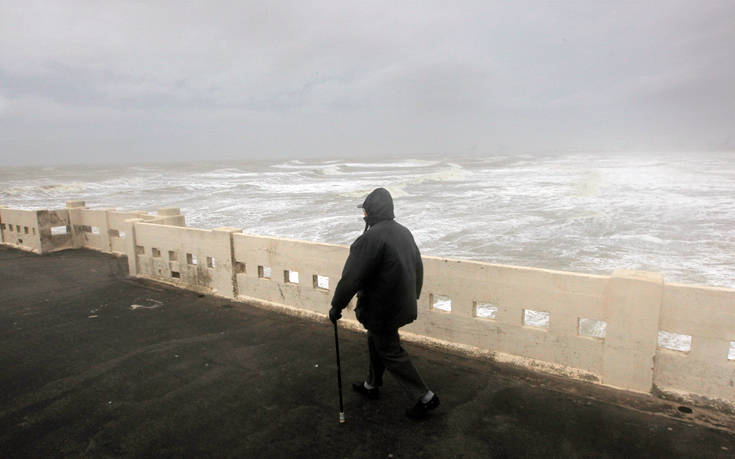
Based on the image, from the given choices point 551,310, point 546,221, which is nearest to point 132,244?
point 551,310

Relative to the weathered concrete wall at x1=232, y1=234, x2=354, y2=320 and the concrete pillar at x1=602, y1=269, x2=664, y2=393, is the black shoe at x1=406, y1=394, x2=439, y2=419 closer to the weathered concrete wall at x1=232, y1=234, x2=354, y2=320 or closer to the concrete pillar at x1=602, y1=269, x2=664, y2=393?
the concrete pillar at x1=602, y1=269, x2=664, y2=393

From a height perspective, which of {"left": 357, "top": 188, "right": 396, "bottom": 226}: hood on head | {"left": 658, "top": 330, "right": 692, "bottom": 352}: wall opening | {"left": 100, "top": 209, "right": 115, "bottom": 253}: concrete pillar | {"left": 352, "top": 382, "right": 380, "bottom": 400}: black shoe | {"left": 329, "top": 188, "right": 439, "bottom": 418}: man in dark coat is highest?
{"left": 357, "top": 188, "right": 396, "bottom": 226}: hood on head

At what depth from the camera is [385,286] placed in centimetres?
350

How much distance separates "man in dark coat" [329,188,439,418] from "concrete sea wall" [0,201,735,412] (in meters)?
1.31

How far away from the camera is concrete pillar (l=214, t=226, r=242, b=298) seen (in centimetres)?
669

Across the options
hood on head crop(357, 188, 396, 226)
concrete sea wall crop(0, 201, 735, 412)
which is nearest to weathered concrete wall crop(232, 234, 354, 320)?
concrete sea wall crop(0, 201, 735, 412)

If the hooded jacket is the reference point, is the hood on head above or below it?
above

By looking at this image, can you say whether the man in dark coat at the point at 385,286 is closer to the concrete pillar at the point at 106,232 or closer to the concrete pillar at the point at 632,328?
the concrete pillar at the point at 632,328

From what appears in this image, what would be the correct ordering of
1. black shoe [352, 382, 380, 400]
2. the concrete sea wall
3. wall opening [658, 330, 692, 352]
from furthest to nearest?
1. wall opening [658, 330, 692, 352]
2. black shoe [352, 382, 380, 400]
3. the concrete sea wall

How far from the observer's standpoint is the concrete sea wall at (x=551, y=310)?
12.4ft

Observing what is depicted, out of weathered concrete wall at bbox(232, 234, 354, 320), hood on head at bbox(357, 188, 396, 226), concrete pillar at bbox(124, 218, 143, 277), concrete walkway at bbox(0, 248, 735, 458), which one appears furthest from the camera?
concrete pillar at bbox(124, 218, 143, 277)

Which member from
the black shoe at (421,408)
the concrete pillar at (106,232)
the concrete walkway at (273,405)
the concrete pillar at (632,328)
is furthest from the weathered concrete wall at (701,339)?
the concrete pillar at (106,232)

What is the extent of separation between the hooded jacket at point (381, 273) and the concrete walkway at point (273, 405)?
2.87 ft

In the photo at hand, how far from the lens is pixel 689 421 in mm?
3584
